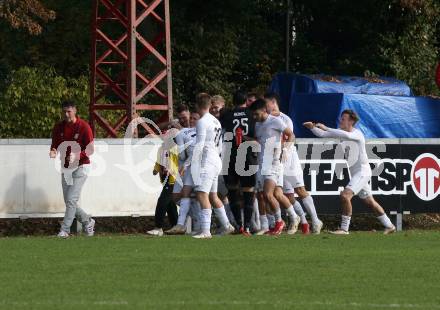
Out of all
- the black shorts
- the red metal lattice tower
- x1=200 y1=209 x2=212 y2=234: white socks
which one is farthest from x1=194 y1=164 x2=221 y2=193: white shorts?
the red metal lattice tower

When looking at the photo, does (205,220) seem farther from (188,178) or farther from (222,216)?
(188,178)

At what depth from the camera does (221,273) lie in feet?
46.6

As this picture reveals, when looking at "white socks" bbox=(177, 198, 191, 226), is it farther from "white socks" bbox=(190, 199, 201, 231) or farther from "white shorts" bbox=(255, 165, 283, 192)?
"white shorts" bbox=(255, 165, 283, 192)

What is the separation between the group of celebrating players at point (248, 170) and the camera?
A: 19.7 metres

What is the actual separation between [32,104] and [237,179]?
14.3 meters

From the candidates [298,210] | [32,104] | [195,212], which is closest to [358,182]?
[298,210]

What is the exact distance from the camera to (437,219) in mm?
25297

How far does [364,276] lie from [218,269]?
149 centimetres

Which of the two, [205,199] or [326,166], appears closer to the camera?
[205,199]

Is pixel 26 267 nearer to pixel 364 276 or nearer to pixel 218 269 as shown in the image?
pixel 218 269

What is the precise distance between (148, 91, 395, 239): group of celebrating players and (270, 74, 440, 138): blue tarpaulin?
7066 millimetres

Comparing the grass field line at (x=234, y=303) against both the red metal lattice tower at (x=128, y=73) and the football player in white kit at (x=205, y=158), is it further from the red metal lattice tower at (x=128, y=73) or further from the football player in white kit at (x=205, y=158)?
the red metal lattice tower at (x=128, y=73)

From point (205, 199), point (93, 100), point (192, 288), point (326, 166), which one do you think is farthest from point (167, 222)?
point (192, 288)

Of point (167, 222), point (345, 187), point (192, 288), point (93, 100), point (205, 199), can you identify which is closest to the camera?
point (192, 288)
